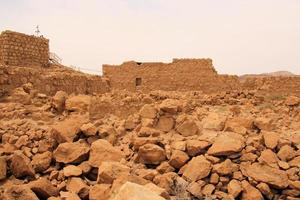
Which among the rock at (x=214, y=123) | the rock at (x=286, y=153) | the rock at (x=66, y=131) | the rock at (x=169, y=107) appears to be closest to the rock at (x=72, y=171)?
the rock at (x=66, y=131)

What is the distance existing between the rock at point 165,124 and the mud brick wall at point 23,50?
309 inches

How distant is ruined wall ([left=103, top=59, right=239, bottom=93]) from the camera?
55.3 ft

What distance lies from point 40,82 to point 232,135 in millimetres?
5032

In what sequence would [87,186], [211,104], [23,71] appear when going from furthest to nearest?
[211,104], [23,71], [87,186]

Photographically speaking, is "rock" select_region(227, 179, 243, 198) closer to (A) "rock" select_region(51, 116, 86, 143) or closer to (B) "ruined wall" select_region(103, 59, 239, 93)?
(A) "rock" select_region(51, 116, 86, 143)

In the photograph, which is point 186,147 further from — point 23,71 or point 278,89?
point 278,89

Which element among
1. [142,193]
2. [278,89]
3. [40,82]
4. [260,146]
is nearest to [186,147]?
[260,146]

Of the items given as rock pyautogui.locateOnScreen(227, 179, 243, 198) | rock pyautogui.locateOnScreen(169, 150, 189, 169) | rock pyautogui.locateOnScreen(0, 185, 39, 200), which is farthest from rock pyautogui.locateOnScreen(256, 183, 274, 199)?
rock pyautogui.locateOnScreen(0, 185, 39, 200)

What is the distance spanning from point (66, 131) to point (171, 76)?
36.8ft

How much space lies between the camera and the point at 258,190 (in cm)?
577

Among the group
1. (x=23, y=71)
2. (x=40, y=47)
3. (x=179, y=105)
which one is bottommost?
(x=179, y=105)

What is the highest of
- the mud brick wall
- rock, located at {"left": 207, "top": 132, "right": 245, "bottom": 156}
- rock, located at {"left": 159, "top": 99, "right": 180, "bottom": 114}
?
the mud brick wall

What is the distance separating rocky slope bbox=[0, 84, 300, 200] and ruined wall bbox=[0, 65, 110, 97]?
1.85 ft

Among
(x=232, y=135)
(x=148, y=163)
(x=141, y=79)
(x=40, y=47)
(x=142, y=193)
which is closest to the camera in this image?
(x=142, y=193)
